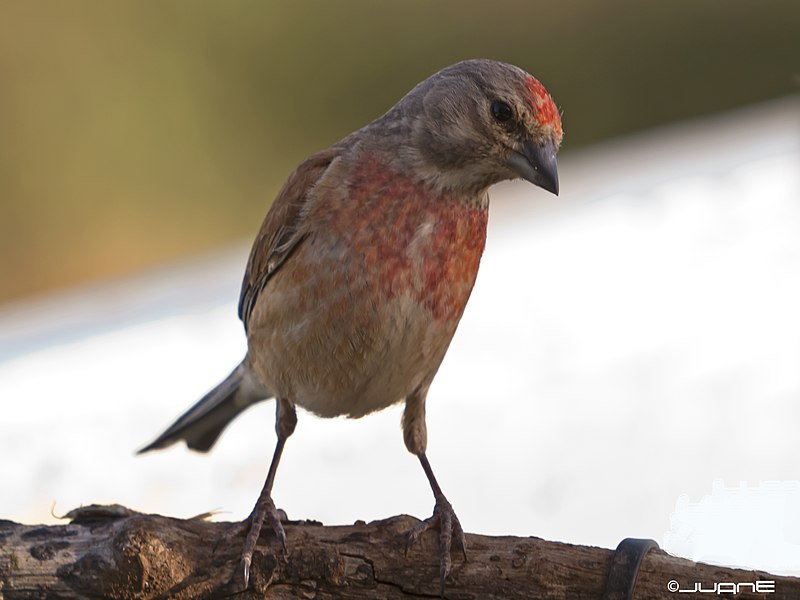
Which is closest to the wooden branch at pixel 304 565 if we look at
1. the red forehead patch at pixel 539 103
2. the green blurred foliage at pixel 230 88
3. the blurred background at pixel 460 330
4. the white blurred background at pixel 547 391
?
the blurred background at pixel 460 330

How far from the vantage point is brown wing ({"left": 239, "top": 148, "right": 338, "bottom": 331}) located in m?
3.48

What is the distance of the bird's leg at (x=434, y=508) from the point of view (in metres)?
3.15

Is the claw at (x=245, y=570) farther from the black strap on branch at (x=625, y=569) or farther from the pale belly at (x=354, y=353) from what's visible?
the black strap on branch at (x=625, y=569)

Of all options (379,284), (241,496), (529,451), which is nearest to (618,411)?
(529,451)

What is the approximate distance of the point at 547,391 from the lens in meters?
4.91

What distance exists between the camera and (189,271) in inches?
247

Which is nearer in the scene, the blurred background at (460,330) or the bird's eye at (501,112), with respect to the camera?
the bird's eye at (501,112)

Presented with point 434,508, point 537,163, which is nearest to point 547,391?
point 434,508

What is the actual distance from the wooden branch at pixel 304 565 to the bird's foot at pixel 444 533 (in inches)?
0.7

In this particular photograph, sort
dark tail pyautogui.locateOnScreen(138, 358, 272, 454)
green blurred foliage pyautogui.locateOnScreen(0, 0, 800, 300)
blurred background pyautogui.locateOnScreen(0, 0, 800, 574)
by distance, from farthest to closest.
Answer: green blurred foliage pyautogui.locateOnScreen(0, 0, 800, 300), blurred background pyautogui.locateOnScreen(0, 0, 800, 574), dark tail pyautogui.locateOnScreen(138, 358, 272, 454)

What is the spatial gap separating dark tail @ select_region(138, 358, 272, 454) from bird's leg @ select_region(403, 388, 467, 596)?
0.63 meters

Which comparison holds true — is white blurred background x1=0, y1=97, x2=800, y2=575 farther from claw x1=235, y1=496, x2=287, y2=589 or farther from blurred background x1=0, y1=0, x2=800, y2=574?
claw x1=235, y1=496, x2=287, y2=589

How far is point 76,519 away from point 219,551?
356 millimetres

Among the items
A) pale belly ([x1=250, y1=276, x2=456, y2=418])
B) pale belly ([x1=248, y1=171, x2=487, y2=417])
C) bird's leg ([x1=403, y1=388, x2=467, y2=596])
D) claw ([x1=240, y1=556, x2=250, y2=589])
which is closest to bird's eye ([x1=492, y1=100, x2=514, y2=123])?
pale belly ([x1=248, y1=171, x2=487, y2=417])
